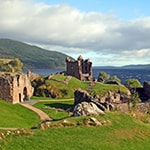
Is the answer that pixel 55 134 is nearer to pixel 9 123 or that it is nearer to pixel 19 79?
pixel 9 123

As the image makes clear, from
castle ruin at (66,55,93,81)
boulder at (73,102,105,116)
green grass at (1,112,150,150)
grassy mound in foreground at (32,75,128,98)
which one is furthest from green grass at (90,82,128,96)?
green grass at (1,112,150,150)

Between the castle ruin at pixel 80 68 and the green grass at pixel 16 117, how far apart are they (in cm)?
4692

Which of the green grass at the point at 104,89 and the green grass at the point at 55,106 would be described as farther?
the green grass at the point at 104,89

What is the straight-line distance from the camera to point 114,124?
97.9 feet

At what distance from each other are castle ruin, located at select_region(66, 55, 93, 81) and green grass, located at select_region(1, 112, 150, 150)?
240 feet

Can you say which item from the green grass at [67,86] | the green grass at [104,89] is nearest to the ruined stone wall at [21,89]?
the green grass at [67,86]

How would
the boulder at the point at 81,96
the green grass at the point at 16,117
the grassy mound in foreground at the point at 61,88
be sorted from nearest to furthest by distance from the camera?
the green grass at the point at 16,117
the boulder at the point at 81,96
the grassy mound in foreground at the point at 61,88

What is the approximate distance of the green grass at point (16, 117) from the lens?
140 ft

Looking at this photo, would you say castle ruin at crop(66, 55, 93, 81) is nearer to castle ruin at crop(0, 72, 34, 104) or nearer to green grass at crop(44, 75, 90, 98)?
green grass at crop(44, 75, 90, 98)

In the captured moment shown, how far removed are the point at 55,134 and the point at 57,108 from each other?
35.3 metres

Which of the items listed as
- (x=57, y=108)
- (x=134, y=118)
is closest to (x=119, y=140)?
(x=134, y=118)

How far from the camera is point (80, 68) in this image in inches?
4156

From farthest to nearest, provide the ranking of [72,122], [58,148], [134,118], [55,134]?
[134,118], [72,122], [55,134], [58,148]

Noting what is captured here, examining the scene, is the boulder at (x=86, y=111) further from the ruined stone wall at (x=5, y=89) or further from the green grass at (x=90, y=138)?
the ruined stone wall at (x=5, y=89)
